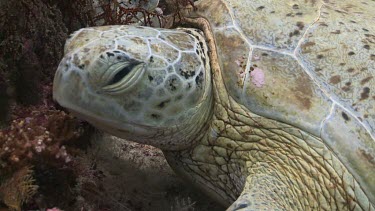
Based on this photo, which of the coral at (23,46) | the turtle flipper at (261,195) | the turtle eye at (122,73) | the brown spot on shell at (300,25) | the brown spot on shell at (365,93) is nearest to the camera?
the turtle flipper at (261,195)

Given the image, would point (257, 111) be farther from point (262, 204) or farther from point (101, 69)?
point (101, 69)

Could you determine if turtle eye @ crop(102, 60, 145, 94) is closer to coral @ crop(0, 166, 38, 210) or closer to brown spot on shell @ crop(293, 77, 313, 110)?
coral @ crop(0, 166, 38, 210)

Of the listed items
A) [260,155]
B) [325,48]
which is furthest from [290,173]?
[325,48]

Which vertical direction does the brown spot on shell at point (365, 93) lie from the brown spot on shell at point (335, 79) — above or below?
below

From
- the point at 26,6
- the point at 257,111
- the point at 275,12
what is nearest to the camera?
the point at 257,111

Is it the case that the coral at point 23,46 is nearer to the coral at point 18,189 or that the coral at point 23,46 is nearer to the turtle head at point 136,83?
the turtle head at point 136,83

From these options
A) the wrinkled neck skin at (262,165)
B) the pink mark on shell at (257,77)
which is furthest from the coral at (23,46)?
the pink mark on shell at (257,77)

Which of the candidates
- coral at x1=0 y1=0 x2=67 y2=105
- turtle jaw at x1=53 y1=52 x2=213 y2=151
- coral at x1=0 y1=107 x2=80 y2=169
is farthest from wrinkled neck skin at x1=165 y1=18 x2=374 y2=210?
coral at x1=0 y1=0 x2=67 y2=105

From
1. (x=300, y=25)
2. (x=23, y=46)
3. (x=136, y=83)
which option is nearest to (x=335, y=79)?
(x=300, y=25)
